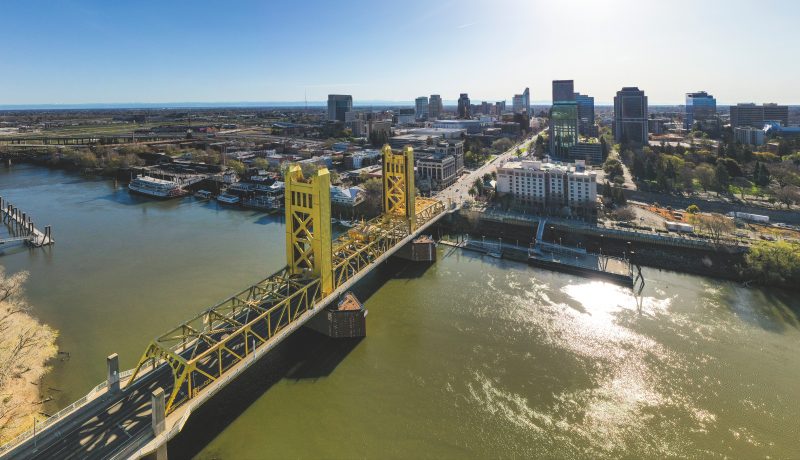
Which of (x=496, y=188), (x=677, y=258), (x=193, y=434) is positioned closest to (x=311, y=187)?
(x=193, y=434)

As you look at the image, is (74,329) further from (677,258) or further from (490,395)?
(677,258)

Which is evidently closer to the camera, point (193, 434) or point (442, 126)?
point (193, 434)

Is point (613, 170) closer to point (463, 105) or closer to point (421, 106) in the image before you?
point (463, 105)

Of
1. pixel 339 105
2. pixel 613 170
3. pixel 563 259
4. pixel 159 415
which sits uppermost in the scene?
pixel 339 105

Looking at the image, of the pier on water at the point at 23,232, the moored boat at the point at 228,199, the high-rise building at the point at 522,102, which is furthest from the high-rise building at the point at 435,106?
the pier on water at the point at 23,232

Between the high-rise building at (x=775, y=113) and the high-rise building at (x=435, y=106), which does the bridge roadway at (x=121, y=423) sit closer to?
the high-rise building at (x=775, y=113)

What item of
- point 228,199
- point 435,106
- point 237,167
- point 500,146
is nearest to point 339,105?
point 435,106
